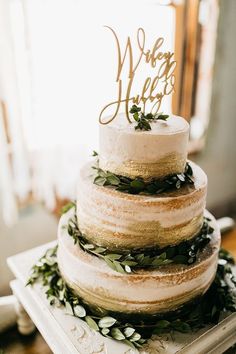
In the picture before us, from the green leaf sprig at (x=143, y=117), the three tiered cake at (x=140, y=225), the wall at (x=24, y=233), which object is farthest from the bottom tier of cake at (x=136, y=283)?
the wall at (x=24, y=233)

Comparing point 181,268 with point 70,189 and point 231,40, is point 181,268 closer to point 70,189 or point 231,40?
point 70,189

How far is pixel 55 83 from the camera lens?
2285 millimetres

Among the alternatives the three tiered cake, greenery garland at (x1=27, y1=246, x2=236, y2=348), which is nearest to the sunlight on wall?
the three tiered cake

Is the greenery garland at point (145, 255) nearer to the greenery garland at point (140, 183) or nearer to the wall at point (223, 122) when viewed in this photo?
the greenery garland at point (140, 183)

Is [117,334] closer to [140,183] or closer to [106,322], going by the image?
[106,322]

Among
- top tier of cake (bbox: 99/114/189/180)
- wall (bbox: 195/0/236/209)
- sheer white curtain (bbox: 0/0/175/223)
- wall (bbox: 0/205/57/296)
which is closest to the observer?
top tier of cake (bbox: 99/114/189/180)

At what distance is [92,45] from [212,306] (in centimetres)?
162

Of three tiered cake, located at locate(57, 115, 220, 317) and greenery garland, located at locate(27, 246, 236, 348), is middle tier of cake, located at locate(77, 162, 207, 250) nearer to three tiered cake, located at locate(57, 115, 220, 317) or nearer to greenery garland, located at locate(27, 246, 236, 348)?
three tiered cake, located at locate(57, 115, 220, 317)

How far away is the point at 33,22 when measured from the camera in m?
2.11

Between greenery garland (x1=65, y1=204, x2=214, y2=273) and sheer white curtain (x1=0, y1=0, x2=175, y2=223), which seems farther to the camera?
sheer white curtain (x1=0, y1=0, x2=175, y2=223)

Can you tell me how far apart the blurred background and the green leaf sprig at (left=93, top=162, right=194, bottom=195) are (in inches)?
38.0

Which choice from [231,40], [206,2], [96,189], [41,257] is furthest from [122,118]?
[231,40]

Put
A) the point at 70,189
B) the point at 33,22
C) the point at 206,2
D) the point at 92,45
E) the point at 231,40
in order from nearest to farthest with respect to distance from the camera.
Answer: the point at 33,22 → the point at 92,45 → the point at 70,189 → the point at 206,2 → the point at 231,40

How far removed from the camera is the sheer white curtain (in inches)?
83.2
